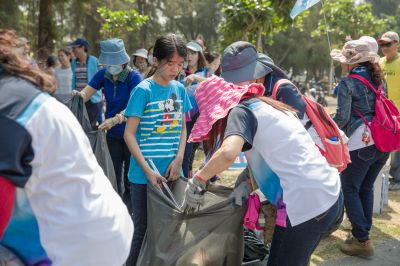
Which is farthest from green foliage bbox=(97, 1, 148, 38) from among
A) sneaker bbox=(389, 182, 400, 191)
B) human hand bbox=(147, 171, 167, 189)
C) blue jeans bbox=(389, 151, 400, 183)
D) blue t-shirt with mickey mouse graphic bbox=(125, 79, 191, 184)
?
human hand bbox=(147, 171, 167, 189)

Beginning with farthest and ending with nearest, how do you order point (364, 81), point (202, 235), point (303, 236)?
point (364, 81) → point (202, 235) → point (303, 236)

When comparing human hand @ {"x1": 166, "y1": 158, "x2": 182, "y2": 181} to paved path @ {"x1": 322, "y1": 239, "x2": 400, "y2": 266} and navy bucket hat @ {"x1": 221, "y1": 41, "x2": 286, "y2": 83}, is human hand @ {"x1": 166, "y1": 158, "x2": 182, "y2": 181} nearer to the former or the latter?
navy bucket hat @ {"x1": 221, "y1": 41, "x2": 286, "y2": 83}

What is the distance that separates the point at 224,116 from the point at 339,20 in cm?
2255

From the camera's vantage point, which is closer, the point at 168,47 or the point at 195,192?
the point at 195,192

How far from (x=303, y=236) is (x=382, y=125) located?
2.01 m

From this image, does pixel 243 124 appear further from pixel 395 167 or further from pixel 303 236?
pixel 395 167

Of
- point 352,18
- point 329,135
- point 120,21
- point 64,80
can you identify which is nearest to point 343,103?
point 329,135

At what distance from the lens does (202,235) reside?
2.44m

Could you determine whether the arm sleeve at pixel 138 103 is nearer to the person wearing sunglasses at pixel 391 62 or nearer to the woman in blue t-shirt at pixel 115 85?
the woman in blue t-shirt at pixel 115 85

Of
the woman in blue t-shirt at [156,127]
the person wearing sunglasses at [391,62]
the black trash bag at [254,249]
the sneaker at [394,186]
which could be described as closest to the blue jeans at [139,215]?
the woman in blue t-shirt at [156,127]

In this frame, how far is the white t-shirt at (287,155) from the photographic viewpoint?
2.15 meters

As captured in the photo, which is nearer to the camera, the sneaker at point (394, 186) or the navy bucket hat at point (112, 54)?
the navy bucket hat at point (112, 54)

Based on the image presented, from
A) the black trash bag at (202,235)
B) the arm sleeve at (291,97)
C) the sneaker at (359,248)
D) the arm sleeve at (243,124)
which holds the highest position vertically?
the arm sleeve at (243,124)

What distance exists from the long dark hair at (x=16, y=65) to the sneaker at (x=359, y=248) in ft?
10.9
